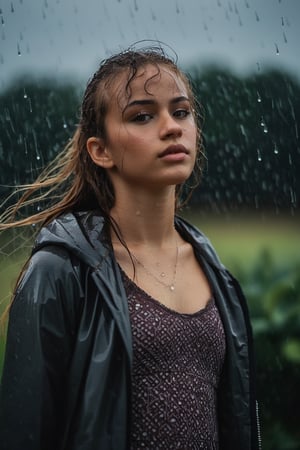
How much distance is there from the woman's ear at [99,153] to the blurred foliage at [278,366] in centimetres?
205

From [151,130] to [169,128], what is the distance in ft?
0.17

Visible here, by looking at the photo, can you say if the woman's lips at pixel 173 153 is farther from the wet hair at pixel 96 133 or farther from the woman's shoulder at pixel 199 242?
the woman's shoulder at pixel 199 242

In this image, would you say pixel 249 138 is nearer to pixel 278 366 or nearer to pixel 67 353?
pixel 278 366

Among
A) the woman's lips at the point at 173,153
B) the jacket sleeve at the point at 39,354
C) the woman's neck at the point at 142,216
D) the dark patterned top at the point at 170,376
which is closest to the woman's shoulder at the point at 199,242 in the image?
the woman's neck at the point at 142,216

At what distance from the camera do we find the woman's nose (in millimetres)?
2543

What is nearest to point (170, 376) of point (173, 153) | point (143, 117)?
point (173, 153)

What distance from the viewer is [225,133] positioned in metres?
6.41

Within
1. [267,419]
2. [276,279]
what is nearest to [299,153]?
[276,279]

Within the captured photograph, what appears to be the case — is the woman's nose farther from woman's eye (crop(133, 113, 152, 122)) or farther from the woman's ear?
the woman's ear

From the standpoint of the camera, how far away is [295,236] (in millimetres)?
6250

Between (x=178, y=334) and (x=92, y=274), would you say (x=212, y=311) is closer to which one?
(x=178, y=334)

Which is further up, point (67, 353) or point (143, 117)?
point (143, 117)

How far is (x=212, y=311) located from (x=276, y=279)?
7.45ft

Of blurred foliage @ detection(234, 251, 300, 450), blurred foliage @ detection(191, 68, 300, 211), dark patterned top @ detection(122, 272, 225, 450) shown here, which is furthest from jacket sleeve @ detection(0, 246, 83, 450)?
blurred foliage @ detection(191, 68, 300, 211)
